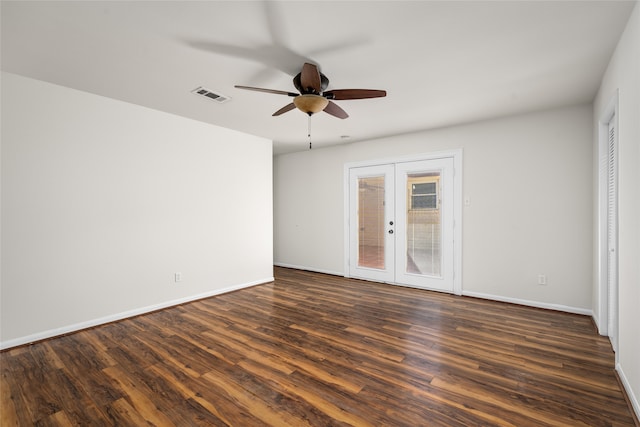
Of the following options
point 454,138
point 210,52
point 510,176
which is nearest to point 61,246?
point 210,52

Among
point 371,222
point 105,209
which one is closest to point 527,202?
point 371,222

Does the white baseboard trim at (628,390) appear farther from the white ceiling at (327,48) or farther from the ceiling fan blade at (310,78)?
the ceiling fan blade at (310,78)

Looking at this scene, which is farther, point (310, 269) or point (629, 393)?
point (310, 269)

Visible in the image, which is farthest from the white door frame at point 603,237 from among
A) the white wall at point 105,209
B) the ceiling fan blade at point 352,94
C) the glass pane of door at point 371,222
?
Answer: the white wall at point 105,209

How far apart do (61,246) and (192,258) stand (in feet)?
4.90

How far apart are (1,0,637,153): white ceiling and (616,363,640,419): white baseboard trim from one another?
2.44m

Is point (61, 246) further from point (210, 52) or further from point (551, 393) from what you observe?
point (551, 393)

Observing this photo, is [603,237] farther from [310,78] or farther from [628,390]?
[310,78]

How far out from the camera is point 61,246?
3098mm

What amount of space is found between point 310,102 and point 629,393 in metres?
3.09

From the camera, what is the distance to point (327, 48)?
238 centimetres

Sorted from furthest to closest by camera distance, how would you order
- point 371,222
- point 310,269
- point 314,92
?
point 310,269 < point 371,222 < point 314,92

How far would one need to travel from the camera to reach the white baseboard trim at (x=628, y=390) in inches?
71.3

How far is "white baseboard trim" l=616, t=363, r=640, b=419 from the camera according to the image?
181 cm
